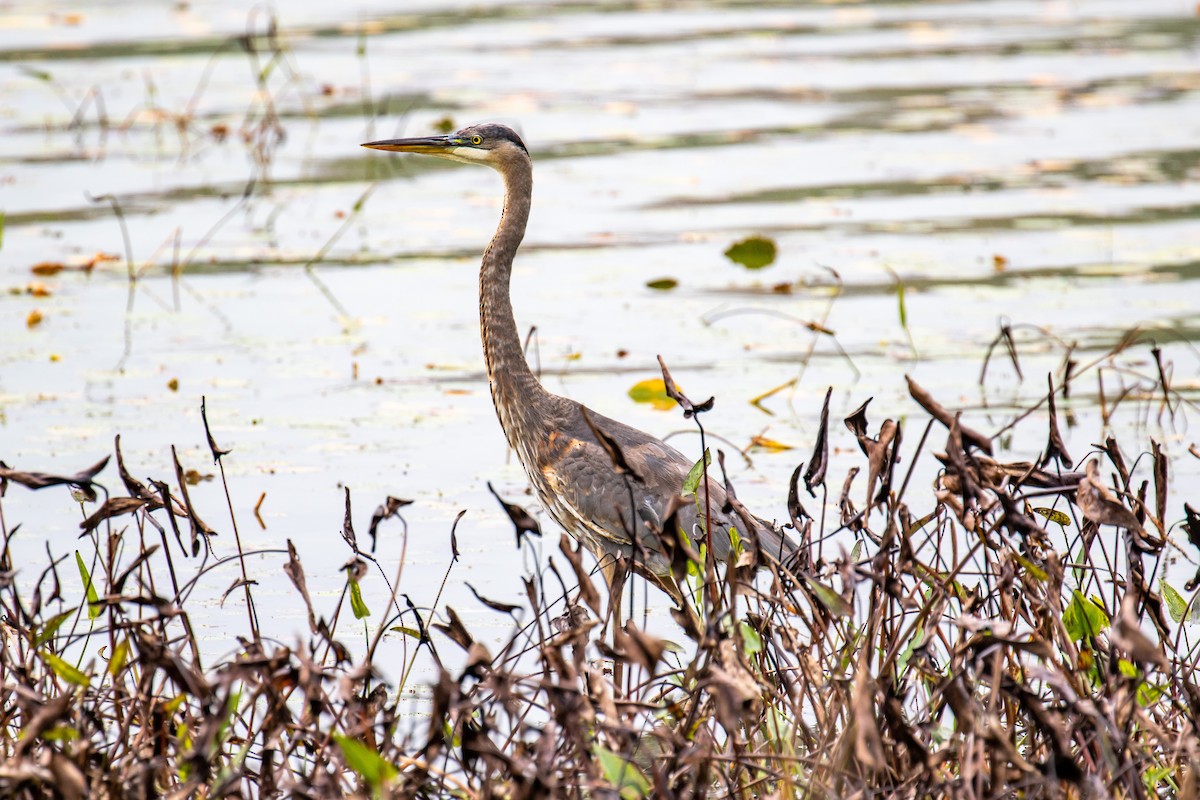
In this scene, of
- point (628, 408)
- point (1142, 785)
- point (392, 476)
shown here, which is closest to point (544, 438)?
point (392, 476)

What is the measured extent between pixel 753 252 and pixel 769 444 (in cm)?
169

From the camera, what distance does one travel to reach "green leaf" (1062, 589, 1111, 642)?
341cm

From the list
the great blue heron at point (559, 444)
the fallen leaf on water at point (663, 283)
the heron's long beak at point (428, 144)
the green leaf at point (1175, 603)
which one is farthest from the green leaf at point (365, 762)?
the fallen leaf on water at point (663, 283)

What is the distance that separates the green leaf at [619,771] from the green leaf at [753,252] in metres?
4.98

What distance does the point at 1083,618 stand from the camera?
3436mm

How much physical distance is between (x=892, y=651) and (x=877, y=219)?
6.76 metres

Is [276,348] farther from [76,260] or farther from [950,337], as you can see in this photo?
[950,337]

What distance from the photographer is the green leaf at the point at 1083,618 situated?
341 centimetres

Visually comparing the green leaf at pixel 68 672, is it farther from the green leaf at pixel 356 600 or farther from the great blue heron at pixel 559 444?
the great blue heron at pixel 559 444

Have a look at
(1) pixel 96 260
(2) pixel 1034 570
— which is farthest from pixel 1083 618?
(1) pixel 96 260

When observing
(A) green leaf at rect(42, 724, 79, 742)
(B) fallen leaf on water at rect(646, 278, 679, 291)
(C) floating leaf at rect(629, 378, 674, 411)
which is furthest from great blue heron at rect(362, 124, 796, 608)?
(B) fallen leaf on water at rect(646, 278, 679, 291)

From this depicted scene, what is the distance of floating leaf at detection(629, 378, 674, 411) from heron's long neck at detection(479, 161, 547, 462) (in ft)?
4.58

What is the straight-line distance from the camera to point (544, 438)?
5.14 m

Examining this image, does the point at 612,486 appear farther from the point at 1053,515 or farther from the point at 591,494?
the point at 1053,515
